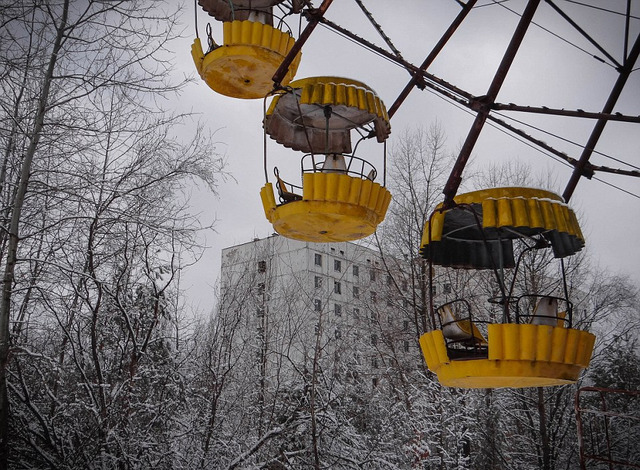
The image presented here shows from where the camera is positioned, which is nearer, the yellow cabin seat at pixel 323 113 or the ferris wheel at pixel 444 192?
the ferris wheel at pixel 444 192

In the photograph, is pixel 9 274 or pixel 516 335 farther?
pixel 9 274

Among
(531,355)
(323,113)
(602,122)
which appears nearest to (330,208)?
(323,113)

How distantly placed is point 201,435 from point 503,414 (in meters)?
9.24

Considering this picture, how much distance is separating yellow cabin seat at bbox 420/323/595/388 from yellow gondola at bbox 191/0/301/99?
8.09 feet

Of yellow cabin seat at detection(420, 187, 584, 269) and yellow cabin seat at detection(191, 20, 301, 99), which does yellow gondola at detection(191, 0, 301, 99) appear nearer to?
yellow cabin seat at detection(191, 20, 301, 99)

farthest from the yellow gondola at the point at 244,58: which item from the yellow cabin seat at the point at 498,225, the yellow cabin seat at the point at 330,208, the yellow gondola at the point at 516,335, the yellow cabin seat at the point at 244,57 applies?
the yellow gondola at the point at 516,335

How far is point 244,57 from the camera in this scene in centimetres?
422

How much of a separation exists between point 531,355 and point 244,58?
300 cm

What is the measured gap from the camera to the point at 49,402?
739 cm

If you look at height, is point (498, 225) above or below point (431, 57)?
below

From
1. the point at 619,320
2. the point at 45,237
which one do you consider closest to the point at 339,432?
the point at 45,237

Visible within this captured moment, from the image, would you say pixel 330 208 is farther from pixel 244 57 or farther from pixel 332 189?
pixel 244 57

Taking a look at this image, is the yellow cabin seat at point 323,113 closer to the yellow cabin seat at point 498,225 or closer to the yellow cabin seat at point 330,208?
the yellow cabin seat at point 330,208

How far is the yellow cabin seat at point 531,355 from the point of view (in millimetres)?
3197
